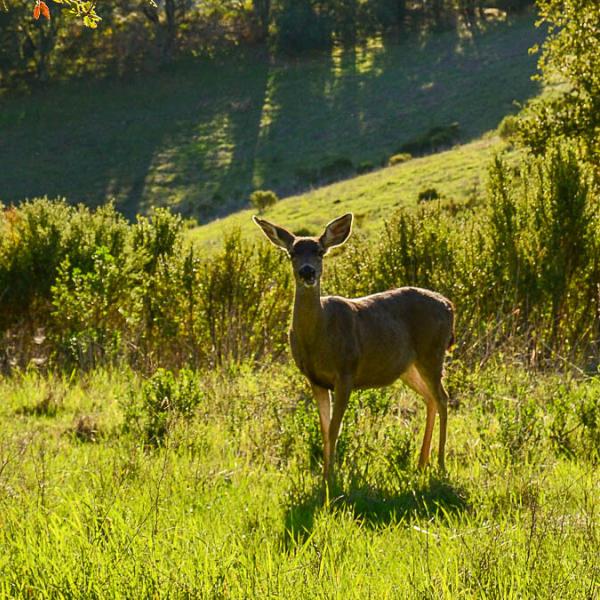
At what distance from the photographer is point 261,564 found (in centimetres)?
500

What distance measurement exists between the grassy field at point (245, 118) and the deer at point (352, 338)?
4912cm

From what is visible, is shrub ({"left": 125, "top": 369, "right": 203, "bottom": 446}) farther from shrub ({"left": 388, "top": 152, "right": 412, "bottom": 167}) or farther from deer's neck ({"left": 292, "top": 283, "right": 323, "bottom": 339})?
shrub ({"left": 388, "top": 152, "right": 412, "bottom": 167})

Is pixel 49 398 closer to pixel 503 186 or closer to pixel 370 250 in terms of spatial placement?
pixel 370 250

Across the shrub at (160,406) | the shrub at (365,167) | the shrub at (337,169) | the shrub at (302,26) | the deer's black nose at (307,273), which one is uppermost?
the deer's black nose at (307,273)

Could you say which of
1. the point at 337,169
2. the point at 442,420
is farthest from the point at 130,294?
the point at 337,169

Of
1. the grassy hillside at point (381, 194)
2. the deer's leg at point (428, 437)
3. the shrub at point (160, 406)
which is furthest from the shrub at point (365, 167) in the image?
the deer's leg at point (428, 437)

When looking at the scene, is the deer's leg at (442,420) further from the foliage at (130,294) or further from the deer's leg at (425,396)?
the foliage at (130,294)

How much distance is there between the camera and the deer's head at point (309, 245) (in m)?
7.39

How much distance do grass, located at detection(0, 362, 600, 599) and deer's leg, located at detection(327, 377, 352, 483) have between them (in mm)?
203

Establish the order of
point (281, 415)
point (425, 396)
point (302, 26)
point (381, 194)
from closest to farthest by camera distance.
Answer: point (425, 396) < point (281, 415) < point (381, 194) < point (302, 26)

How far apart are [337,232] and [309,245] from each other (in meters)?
0.41

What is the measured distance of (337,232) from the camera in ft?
26.1

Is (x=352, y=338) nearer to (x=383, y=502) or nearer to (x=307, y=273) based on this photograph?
(x=307, y=273)

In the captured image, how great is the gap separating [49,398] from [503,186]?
8.82m
